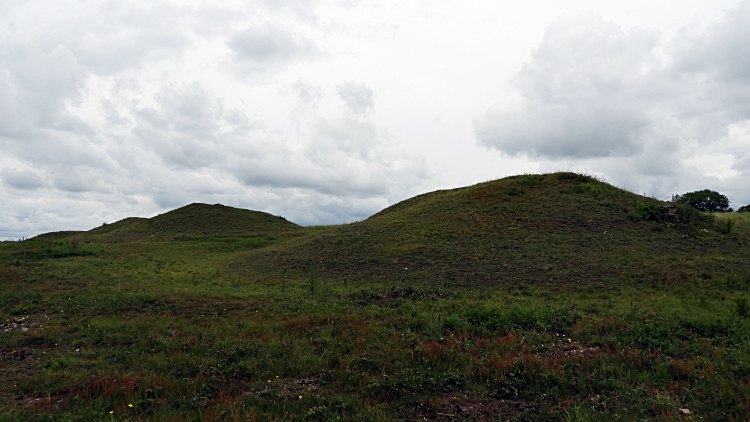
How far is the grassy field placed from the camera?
20.1 ft

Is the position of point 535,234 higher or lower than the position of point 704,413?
higher

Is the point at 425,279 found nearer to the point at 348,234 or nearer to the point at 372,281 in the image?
the point at 372,281

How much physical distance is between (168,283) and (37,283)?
19.1 ft

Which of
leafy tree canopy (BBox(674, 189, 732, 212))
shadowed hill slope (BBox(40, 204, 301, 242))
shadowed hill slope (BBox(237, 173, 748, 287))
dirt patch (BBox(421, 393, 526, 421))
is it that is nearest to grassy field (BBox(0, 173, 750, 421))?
dirt patch (BBox(421, 393, 526, 421))

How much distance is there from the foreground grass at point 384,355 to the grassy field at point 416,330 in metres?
0.04

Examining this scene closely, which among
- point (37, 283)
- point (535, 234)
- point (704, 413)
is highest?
point (535, 234)

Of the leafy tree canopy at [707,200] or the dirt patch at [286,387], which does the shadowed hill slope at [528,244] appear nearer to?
the dirt patch at [286,387]

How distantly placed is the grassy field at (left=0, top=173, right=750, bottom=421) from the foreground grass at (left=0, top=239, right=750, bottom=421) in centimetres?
4

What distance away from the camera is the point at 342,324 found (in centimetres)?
1069

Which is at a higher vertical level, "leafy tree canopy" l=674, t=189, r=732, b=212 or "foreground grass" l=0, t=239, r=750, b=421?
"leafy tree canopy" l=674, t=189, r=732, b=212

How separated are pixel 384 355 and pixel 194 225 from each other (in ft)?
169

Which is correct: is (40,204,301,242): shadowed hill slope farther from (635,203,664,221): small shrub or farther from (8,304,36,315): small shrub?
(635,203,664,221): small shrub

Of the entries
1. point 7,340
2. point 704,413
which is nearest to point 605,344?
point 704,413

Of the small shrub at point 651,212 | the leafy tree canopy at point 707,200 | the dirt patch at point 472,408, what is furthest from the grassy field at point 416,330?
the leafy tree canopy at point 707,200
